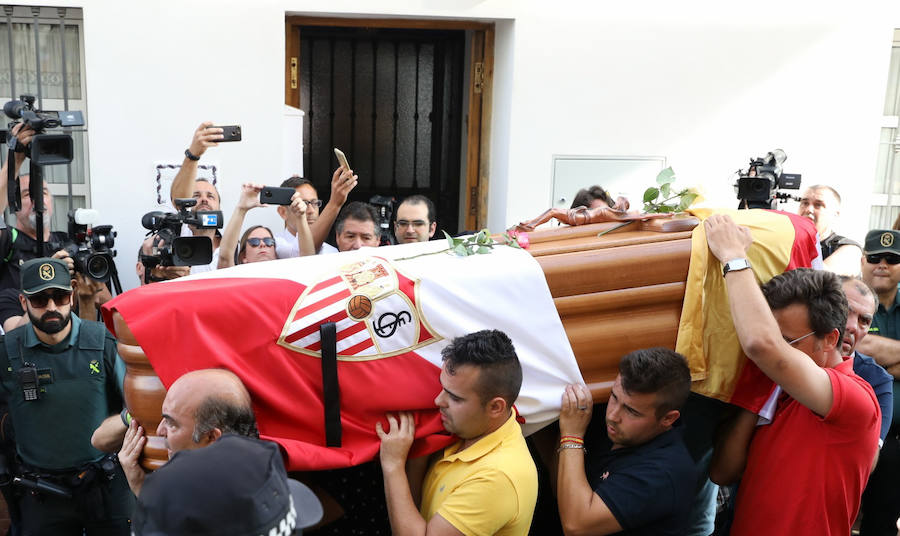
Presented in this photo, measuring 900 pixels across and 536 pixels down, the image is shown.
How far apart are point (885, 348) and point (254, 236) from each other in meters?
3.04

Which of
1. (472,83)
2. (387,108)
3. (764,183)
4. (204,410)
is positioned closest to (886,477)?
(764,183)

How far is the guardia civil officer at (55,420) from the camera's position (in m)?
3.46

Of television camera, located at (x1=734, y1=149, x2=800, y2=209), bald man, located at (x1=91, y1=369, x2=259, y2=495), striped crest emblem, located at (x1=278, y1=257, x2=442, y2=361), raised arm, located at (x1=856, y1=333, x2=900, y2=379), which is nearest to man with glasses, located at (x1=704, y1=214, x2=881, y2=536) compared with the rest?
striped crest emblem, located at (x1=278, y1=257, x2=442, y2=361)

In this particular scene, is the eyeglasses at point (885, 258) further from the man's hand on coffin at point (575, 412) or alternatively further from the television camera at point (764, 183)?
the man's hand on coffin at point (575, 412)

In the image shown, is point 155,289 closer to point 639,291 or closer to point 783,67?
point 639,291

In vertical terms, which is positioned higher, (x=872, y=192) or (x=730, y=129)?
(x=730, y=129)

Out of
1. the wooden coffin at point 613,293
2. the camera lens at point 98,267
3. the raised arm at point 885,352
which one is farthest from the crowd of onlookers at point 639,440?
the camera lens at point 98,267

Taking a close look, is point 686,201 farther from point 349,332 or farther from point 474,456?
point 349,332

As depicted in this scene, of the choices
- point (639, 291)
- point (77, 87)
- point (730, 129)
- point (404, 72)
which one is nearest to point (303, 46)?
point (404, 72)

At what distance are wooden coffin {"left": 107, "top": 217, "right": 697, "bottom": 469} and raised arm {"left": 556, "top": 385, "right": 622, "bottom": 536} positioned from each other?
107 mm

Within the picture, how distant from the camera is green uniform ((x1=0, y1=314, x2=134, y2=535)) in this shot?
3475mm

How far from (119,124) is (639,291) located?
385 cm

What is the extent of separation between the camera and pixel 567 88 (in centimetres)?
572

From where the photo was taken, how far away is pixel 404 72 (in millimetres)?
6785
